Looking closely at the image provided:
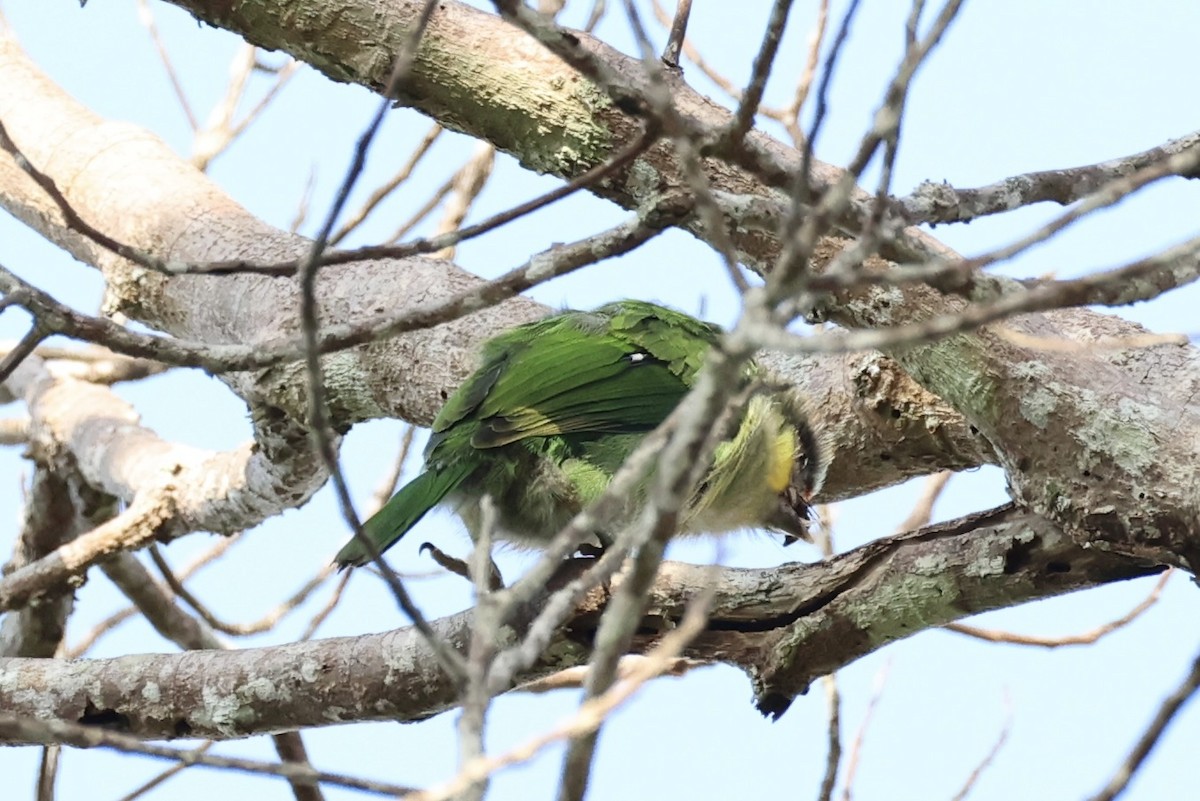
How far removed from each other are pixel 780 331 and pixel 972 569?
1.35 m

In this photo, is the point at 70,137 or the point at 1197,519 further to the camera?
the point at 70,137

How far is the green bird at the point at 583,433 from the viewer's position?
10.3ft

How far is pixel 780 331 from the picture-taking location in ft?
3.51

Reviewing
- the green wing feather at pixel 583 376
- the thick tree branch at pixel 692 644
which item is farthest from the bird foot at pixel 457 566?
the green wing feather at pixel 583 376

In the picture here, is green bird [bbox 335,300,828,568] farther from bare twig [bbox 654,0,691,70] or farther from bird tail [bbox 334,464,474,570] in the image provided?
bare twig [bbox 654,0,691,70]

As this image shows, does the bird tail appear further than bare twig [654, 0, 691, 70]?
Yes

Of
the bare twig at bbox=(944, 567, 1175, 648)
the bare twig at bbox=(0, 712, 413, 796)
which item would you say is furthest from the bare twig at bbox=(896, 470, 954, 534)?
the bare twig at bbox=(0, 712, 413, 796)

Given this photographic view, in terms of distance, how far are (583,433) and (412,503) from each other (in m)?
0.53

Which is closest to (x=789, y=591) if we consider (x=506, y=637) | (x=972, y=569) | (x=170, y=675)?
(x=972, y=569)

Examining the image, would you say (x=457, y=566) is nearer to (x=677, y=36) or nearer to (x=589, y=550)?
(x=589, y=550)

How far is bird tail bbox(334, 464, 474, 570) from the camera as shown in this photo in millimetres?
2904

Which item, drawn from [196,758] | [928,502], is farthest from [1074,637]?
[196,758]

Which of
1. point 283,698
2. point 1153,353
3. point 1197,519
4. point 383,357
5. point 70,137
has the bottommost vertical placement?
point 1197,519

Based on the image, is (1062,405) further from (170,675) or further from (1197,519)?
(170,675)
